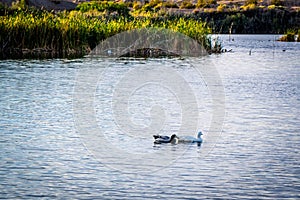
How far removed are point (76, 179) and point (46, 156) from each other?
1533 millimetres

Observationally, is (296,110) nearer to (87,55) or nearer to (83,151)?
(83,151)

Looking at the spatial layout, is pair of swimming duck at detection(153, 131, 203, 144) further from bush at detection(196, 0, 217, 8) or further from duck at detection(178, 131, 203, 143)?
bush at detection(196, 0, 217, 8)

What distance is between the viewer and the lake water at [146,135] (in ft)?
34.6

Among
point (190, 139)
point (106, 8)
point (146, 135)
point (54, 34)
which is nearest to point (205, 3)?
point (106, 8)

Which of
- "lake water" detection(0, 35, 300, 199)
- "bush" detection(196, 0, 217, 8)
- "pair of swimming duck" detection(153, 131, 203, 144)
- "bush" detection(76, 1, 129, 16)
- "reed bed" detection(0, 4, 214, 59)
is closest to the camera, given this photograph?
"lake water" detection(0, 35, 300, 199)

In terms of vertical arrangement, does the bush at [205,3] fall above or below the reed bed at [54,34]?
below

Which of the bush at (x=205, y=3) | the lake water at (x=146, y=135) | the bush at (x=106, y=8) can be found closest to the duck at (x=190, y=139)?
the lake water at (x=146, y=135)

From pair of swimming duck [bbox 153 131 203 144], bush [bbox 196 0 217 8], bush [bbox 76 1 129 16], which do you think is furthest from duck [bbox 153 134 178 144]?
bush [bbox 196 0 217 8]

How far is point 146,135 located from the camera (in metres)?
14.3

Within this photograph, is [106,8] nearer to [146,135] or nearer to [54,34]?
[54,34]

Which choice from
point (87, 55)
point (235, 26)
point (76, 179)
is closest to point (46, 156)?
point (76, 179)

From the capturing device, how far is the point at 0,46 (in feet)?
109

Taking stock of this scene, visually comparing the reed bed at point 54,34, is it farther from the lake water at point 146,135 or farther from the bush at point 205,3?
the bush at point 205,3

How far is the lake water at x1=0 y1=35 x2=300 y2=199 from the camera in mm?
10539
